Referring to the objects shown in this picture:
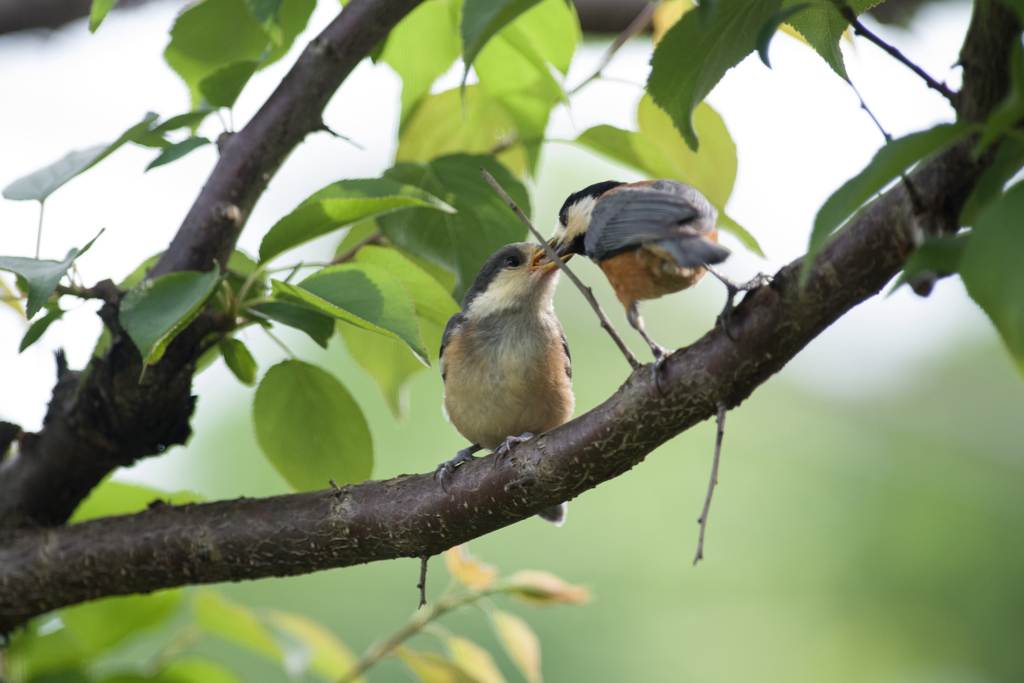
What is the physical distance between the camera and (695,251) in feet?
1.87

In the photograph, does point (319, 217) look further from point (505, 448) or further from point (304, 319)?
point (505, 448)

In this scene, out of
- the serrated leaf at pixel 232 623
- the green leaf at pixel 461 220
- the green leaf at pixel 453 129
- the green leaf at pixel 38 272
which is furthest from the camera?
the serrated leaf at pixel 232 623

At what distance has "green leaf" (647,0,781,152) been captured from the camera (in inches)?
22.5

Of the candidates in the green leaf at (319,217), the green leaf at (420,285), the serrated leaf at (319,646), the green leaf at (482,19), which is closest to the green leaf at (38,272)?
the green leaf at (319,217)

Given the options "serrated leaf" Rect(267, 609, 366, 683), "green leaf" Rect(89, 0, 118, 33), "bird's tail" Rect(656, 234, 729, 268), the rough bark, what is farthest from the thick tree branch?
"bird's tail" Rect(656, 234, 729, 268)

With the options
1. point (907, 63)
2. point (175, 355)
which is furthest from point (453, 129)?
point (907, 63)

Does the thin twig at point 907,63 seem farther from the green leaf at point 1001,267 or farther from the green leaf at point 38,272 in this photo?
the green leaf at point 38,272

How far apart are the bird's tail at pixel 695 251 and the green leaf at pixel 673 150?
0.35 m

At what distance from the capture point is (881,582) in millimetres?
4672

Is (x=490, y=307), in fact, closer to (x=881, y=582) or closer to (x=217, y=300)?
(x=217, y=300)

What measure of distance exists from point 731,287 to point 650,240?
0.26ft

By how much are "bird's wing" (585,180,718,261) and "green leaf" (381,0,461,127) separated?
1.66 feet

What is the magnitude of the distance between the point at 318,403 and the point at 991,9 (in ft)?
2.66

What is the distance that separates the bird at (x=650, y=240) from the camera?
0.60m
